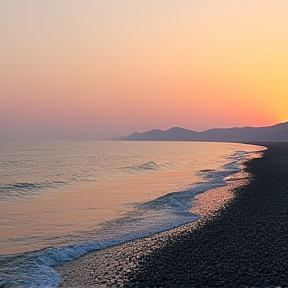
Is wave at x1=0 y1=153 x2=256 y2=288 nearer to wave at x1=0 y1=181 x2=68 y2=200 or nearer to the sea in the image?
the sea

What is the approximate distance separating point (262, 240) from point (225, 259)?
2684mm

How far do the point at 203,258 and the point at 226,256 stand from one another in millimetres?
786

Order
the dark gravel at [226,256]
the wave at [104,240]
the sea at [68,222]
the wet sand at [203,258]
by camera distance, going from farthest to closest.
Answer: the sea at [68,222] → the wave at [104,240] → the wet sand at [203,258] → the dark gravel at [226,256]

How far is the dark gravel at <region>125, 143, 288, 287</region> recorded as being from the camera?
10.7m

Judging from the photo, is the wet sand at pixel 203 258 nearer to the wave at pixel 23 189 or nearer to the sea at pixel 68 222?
the sea at pixel 68 222

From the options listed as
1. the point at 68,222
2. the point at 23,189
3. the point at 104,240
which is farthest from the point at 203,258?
the point at 23,189

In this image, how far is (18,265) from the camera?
1266 centimetres

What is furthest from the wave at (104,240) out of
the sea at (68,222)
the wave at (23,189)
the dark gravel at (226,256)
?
the wave at (23,189)

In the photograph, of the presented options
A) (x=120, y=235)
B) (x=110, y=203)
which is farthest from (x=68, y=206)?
(x=120, y=235)

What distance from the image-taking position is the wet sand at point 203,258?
10852mm

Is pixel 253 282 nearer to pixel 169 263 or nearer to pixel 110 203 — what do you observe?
pixel 169 263

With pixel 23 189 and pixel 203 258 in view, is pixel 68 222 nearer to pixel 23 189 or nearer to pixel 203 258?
pixel 203 258

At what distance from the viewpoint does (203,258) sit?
500 inches

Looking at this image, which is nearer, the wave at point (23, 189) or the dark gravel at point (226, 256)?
the dark gravel at point (226, 256)
